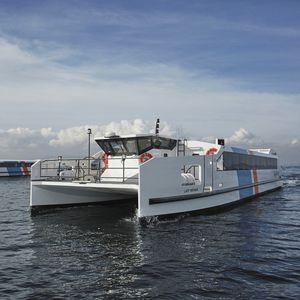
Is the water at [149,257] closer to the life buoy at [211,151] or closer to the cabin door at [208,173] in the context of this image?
the cabin door at [208,173]

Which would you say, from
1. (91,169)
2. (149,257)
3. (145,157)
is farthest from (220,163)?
(149,257)

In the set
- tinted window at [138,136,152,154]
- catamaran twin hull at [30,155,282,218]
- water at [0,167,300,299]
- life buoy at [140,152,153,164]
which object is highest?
tinted window at [138,136,152,154]

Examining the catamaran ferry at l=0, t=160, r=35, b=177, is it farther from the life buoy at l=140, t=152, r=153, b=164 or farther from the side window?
the side window

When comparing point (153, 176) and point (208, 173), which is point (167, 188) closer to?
point (153, 176)

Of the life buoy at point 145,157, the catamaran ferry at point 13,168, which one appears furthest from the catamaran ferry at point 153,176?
the catamaran ferry at point 13,168

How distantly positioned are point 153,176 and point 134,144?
3.83 m

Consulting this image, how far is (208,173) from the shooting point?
15070 mm

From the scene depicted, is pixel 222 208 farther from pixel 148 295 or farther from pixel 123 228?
pixel 148 295

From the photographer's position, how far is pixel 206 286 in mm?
7363

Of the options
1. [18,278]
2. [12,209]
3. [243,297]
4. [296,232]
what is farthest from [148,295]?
[12,209]

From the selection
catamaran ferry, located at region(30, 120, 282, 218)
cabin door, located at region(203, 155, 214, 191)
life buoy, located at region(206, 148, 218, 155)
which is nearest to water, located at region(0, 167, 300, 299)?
catamaran ferry, located at region(30, 120, 282, 218)

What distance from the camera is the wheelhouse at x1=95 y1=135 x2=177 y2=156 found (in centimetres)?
1566

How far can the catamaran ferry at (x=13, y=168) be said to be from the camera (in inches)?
2034

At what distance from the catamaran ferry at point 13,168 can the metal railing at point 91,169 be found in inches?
1418
